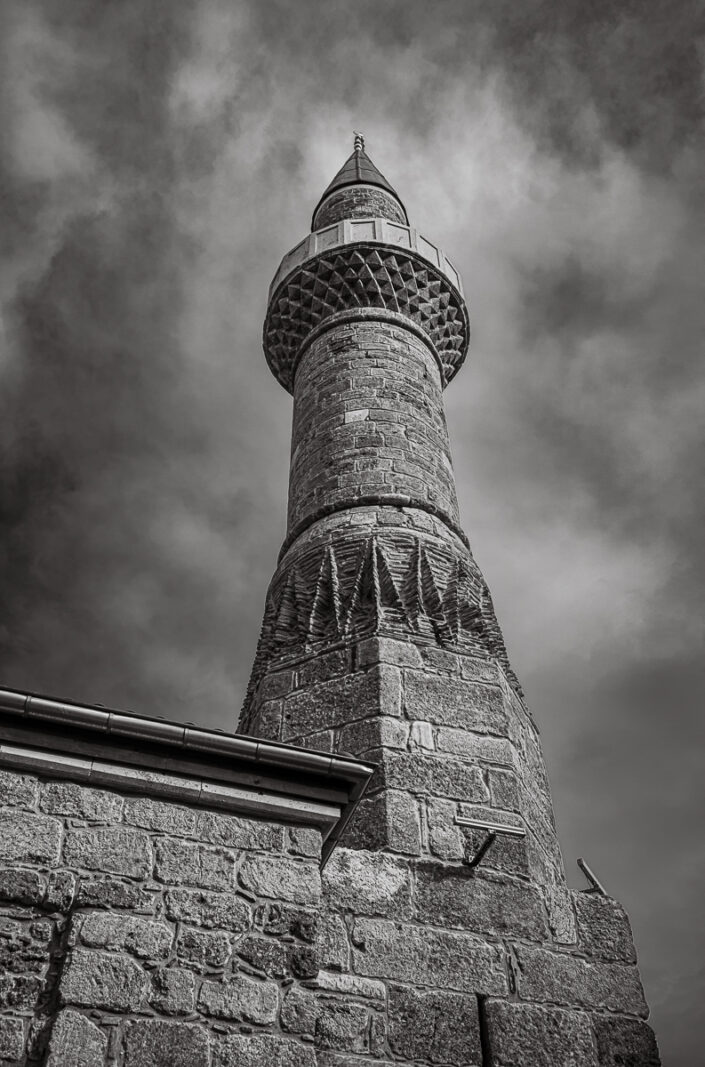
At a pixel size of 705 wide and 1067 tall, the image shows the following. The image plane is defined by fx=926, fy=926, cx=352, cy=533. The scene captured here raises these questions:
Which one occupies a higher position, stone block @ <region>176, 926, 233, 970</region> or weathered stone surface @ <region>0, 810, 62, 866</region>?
weathered stone surface @ <region>0, 810, 62, 866</region>

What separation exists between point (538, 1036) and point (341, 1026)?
106cm

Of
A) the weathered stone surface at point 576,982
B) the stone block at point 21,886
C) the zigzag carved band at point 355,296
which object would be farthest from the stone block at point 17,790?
the zigzag carved band at point 355,296

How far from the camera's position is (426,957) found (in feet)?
15.1

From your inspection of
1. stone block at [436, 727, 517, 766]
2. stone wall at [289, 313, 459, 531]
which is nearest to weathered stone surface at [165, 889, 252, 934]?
stone block at [436, 727, 517, 766]

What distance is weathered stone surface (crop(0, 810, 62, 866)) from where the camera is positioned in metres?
4.04

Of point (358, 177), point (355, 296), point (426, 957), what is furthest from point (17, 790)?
point (358, 177)

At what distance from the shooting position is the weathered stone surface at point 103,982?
371cm

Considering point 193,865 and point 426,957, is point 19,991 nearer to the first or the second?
point 193,865

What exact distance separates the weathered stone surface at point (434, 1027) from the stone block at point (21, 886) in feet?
5.61

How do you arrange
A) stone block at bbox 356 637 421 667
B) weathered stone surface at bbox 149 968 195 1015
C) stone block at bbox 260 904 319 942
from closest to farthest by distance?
1. weathered stone surface at bbox 149 968 195 1015
2. stone block at bbox 260 904 319 942
3. stone block at bbox 356 637 421 667

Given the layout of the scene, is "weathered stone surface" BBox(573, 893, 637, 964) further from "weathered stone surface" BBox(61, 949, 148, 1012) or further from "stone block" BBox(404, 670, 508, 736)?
"weathered stone surface" BBox(61, 949, 148, 1012)

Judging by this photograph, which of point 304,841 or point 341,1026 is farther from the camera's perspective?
point 304,841

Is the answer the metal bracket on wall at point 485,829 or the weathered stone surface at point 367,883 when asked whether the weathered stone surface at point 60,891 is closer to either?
the weathered stone surface at point 367,883

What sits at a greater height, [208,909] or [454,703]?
[454,703]
